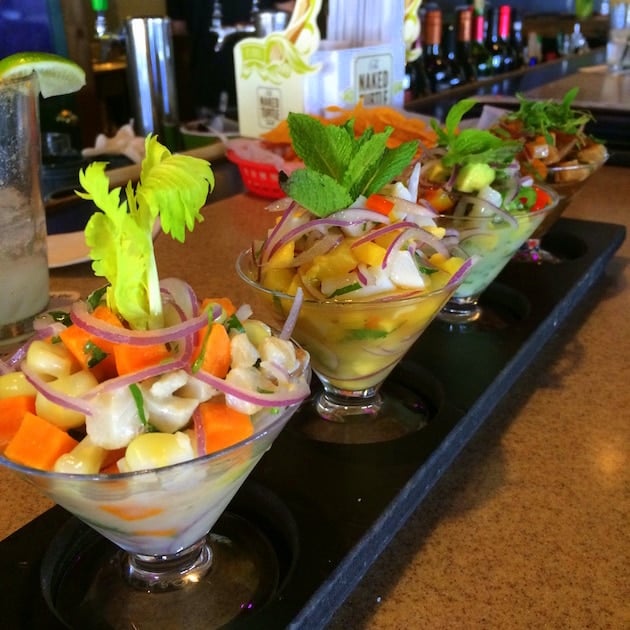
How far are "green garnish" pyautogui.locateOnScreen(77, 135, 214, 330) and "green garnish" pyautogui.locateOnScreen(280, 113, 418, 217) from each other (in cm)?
22

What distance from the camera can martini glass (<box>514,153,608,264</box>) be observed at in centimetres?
118

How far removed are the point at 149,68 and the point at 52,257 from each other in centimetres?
109

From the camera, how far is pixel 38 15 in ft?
10.8

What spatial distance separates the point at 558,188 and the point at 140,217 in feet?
2.92

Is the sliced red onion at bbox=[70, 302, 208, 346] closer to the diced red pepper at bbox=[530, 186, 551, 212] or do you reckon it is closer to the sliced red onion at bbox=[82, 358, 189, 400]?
the sliced red onion at bbox=[82, 358, 189, 400]

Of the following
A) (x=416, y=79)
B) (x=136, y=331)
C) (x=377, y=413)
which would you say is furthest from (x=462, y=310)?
(x=416, y=79)

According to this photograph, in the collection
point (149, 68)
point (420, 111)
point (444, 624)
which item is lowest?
point (444, 624)

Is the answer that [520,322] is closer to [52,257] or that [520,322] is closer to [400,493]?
[400,493]

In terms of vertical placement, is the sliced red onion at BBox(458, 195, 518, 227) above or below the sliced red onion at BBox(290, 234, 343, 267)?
below

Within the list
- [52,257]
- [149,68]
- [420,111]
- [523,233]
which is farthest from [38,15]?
[523,233]

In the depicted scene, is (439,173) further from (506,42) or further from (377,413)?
(506,42)

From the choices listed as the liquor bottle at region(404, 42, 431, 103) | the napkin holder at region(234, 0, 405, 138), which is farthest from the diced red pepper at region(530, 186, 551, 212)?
the liquor bottle at region(404, 42, 431, 103)

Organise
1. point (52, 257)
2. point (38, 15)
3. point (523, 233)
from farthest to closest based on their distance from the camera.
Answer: point (38, 15) → point (52, 257) → point (523, 233)

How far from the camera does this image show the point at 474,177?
2.93 feet
